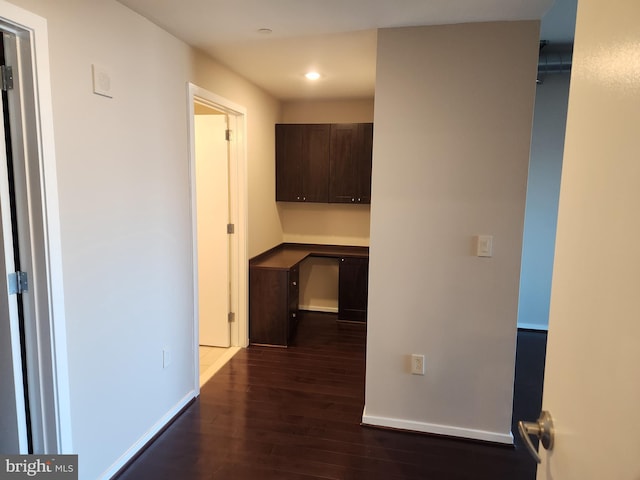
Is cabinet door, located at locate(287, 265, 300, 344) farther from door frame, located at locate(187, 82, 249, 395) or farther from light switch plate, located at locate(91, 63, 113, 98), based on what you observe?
light switch plate, located at locate(91, 63, 113, 98)

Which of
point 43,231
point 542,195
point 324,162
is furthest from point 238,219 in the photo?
point 542,195

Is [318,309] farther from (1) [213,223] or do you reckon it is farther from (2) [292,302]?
(1) [213,223]

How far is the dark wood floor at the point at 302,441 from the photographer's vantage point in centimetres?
224

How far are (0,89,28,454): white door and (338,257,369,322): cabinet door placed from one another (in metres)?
3.22

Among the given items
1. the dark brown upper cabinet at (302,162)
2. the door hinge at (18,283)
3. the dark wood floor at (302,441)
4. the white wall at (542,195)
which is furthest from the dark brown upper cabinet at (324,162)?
the door hinge at (18,283)

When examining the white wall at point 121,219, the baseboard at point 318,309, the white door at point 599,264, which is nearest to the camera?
the white door at point 599,264

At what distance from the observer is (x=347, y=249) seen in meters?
4.85

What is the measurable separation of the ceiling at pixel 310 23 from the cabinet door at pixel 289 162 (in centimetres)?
116

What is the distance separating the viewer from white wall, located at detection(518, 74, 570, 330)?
4082mm

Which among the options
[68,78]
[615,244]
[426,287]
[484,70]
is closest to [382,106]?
[484,70]

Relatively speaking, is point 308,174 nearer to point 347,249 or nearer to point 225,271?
point 347,249

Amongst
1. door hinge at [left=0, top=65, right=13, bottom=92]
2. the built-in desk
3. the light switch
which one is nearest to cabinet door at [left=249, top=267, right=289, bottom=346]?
the built-in desk

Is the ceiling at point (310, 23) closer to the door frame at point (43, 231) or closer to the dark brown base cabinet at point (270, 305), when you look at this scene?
the door frame at point (43, 231)

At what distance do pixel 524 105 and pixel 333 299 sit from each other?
330 centimetres
